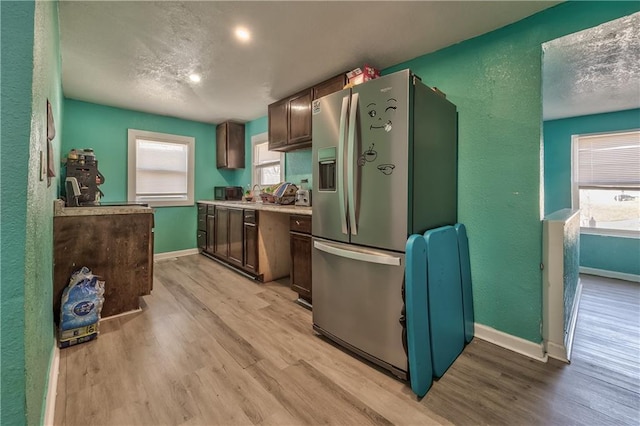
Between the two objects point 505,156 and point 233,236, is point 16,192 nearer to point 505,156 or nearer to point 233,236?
point 505,156

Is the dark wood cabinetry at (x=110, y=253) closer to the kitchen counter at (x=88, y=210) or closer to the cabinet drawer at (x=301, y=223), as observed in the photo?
the kitchen counter at (x=88, y=210)

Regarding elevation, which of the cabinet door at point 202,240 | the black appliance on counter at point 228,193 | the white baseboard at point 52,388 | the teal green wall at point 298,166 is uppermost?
the teal green wall at point 298,166

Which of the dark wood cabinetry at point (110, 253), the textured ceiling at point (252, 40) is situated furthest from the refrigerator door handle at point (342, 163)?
the dark wood cabinetry at point (110, 253)

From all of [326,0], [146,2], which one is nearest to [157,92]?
[146,2]

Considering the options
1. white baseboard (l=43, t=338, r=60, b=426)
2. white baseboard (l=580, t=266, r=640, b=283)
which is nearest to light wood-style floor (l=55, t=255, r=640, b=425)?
white baseboard (l=43, t=338, r=60, b=426)

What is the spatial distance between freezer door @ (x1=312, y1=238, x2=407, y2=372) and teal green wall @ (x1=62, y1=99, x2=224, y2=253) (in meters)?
3.55

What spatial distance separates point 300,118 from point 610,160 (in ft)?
14.4

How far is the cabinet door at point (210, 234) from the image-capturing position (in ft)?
13.9

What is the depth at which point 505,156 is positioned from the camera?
1981 mm

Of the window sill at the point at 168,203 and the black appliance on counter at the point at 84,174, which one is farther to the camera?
the window sill at the point at 168,203

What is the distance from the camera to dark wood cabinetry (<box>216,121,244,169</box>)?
4.75 m

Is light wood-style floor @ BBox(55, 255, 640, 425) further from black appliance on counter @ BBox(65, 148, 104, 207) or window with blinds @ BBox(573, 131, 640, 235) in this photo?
window with blinds @ BBox(573, 131, 640, 235)

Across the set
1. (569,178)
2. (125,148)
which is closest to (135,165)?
(125,148)

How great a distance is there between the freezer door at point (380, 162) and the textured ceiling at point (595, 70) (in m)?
1.28
